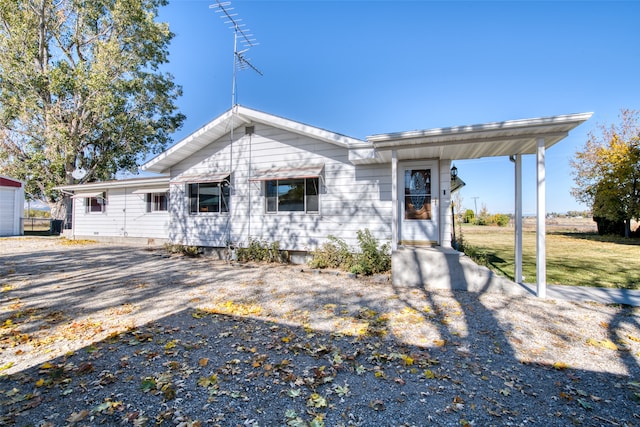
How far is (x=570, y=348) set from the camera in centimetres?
324

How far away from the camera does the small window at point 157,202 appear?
1241 cm

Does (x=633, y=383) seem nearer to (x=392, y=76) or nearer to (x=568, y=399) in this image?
(x=568, y=399)

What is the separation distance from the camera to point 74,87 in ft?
49.9

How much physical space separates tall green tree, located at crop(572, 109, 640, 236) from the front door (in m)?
14.7

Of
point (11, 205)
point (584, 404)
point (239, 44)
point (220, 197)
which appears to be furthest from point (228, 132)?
point (11, 205)

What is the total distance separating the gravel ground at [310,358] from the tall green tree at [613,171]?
1520 centimetres

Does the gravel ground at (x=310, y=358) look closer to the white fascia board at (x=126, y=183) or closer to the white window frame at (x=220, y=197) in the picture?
the white window frame at (x=220, y=197)

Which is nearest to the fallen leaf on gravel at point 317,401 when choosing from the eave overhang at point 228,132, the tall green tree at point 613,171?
the eave overhang at point 228,132

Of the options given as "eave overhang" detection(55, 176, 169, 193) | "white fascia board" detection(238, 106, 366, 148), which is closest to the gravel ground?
"white fascia board" detection(238, 106, 366, 148)

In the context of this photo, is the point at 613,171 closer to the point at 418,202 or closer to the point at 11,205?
the point at 418,202

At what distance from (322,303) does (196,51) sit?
1549cm

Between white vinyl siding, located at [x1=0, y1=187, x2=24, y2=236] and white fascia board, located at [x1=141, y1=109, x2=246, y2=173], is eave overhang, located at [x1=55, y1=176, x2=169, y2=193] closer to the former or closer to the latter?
white fascia board, located at [x1=141, y1=109, x2=246, y2=173]

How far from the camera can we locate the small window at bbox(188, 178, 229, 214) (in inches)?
372

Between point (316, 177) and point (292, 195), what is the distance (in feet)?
3.13
